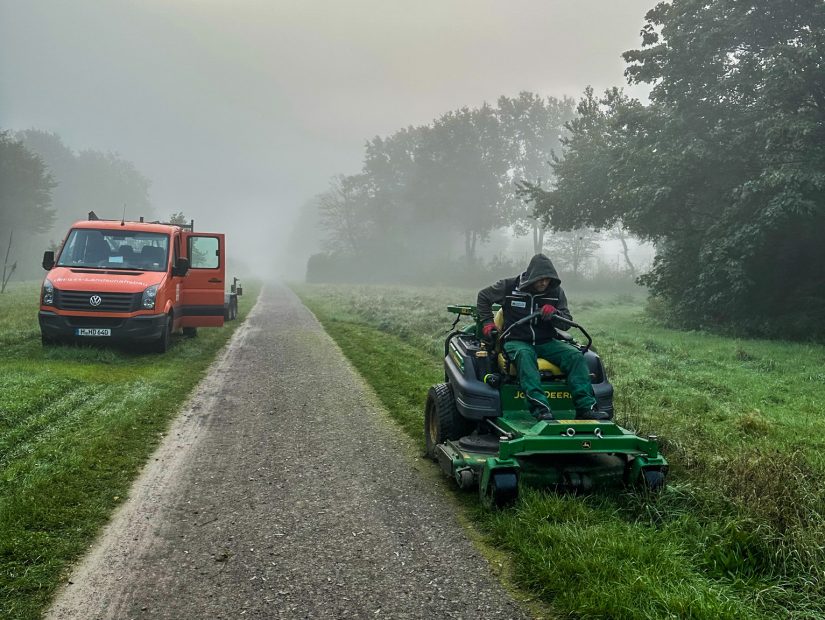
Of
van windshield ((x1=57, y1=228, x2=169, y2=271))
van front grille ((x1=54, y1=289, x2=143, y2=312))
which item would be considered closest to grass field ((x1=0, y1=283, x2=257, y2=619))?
van front grille ((x1=54, y1=289, x2=143, y2=312))

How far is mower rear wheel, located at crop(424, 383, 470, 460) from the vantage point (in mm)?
5852

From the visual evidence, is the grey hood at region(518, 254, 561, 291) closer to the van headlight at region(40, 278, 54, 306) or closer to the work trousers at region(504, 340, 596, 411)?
the work trousers at region(504, 340, 596, 411)

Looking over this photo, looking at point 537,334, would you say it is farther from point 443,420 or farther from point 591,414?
point 443,420

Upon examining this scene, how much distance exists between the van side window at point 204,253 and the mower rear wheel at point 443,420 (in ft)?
31.7

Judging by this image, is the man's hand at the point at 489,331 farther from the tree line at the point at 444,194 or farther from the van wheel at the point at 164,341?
the tree line at the point at 444,194

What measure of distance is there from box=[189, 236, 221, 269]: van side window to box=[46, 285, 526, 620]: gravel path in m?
7.27

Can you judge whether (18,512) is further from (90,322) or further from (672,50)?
(672,50)

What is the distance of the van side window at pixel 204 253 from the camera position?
46.3 ft

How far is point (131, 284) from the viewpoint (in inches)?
448

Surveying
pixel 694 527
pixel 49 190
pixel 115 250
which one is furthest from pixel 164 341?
pixel 49 190

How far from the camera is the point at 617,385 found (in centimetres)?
979

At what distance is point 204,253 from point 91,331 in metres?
3.84

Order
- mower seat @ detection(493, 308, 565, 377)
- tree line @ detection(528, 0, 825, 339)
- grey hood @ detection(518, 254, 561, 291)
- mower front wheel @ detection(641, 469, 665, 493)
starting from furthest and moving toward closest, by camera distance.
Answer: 1. tree line @ detection(528, 0, 825, 339)
2. grey hood @ detection(518, 254, 561, 291)
3. mower seat @ detection(493, 308, 565, 377)
4. mower front wheel @ detection(641, 469, 665, 493)

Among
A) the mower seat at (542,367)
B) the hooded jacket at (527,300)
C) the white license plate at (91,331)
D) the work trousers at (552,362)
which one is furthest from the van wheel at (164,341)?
the work trousers at (552,362)
